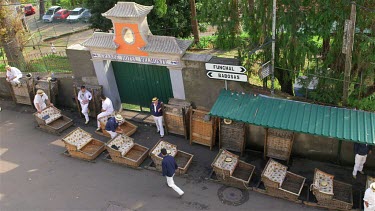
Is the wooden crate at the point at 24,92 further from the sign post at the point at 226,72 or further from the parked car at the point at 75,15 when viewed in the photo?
the parked car at the point at 75,15

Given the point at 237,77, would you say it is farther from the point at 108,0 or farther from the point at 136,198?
the point at 108,0

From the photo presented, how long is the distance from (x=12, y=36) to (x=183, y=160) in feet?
43.6

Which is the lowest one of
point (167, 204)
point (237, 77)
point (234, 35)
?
point (167, 204)

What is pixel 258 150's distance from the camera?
12.5 metres

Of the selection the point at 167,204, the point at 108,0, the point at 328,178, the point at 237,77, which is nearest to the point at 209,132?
the point at 237,77

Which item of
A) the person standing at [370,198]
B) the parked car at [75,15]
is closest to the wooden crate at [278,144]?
the person standing at [370,198]

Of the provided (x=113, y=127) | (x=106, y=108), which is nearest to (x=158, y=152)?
(x=113, y=127)

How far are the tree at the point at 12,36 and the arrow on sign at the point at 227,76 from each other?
12.0m

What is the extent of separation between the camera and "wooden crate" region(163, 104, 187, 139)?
43.1ft

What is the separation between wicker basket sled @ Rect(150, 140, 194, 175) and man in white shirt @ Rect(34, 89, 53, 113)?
5797 mm

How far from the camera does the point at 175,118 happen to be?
43.6 ft

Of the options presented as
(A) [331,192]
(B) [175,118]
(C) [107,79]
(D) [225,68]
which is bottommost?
(A) [331,192]

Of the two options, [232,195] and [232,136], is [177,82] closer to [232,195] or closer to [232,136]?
[232,136]

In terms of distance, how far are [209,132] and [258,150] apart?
1.84 m
